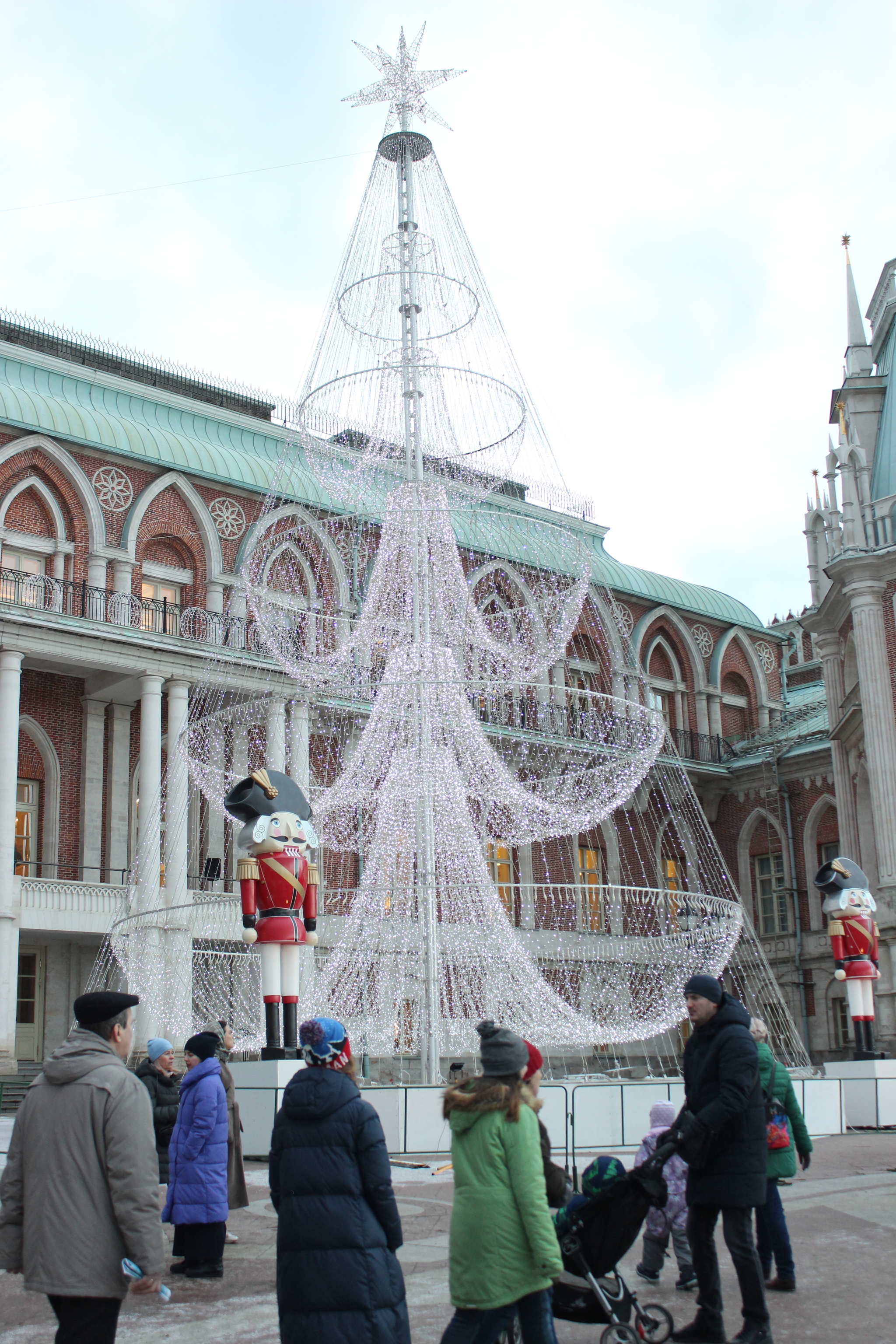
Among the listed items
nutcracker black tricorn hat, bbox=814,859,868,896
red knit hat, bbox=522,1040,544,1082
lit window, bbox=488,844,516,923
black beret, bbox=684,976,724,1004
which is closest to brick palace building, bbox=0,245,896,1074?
lit window, bbox=488,844,516,923

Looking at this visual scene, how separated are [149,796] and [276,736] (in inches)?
116

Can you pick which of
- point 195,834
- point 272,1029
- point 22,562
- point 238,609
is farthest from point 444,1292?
point 22,562

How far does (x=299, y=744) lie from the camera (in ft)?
92.8

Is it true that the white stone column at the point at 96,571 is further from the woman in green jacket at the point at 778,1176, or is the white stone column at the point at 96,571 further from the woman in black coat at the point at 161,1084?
the woman in green jacket at the point at 778,1176

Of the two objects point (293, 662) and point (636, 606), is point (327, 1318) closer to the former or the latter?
point (293, 662)

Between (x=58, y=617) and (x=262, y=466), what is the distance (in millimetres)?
8861

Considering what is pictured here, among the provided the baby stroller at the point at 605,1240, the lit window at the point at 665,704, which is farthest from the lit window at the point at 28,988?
the baby stroller at the point at 605,1240

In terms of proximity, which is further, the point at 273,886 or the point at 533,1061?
the point at 273,886

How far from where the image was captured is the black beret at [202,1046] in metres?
8.80

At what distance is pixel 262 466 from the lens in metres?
33.7

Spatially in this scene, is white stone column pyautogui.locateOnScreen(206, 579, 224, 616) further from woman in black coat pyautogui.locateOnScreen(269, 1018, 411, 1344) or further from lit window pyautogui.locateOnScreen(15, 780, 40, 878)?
woman in black coat pyautogui.locateOnScreen(269, 1018, 411, 1344)

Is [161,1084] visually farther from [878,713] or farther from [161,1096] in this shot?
[878,713]

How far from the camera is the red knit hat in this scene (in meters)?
5.99

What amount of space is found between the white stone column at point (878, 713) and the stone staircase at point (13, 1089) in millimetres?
18094
